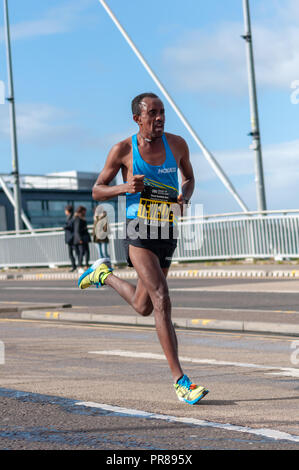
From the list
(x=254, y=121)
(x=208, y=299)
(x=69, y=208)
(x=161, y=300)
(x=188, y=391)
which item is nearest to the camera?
(x=188, y=391)

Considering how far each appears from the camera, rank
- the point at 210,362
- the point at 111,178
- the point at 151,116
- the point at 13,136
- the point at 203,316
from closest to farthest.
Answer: the point at 151,116 < the point at 111,178 < the point at 210,362 < the point at 203,316 < the point at 13,136

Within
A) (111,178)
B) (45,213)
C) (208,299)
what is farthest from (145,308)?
(45,213)

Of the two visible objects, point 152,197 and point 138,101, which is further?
point 138,101

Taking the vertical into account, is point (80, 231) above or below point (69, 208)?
below

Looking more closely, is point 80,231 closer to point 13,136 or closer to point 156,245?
point 13,136

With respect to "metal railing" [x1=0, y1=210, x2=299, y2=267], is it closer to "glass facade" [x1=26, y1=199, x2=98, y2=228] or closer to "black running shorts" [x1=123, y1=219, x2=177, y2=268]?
"black running shorts" [x1=123, y1=219, x2=177, y2=268]

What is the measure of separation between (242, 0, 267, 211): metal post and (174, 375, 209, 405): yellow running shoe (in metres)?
19.7

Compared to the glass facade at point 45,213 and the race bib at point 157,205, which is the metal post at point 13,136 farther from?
the glass facade at point 45,213

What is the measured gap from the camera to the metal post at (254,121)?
25.1 meters

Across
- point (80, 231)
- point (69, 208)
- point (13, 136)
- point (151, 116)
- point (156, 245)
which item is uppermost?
point (13, 136)

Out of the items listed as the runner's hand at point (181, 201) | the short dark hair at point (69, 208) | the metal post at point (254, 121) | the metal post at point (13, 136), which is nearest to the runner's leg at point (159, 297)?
the runner's hand at point (181, 201)

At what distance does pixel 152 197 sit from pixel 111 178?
36 centimetres

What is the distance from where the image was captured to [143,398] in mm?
5766

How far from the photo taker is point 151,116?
19.5 ft
